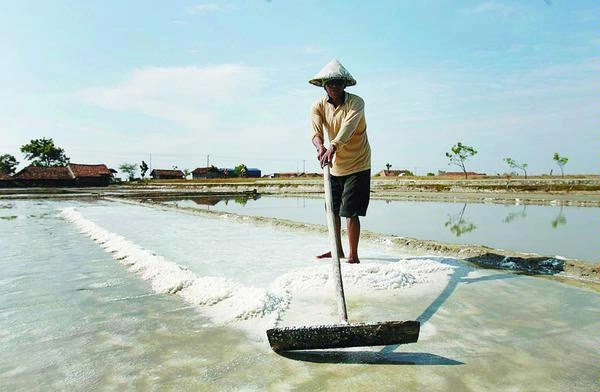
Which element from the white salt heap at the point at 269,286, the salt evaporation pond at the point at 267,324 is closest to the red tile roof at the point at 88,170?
the salt evaporation pond at the point at 267,324

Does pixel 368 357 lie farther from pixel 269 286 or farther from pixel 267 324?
pixel 269 286

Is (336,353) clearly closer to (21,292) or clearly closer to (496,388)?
(496,388)

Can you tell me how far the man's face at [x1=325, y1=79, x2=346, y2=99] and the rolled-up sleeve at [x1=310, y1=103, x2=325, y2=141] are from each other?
0.20 meters

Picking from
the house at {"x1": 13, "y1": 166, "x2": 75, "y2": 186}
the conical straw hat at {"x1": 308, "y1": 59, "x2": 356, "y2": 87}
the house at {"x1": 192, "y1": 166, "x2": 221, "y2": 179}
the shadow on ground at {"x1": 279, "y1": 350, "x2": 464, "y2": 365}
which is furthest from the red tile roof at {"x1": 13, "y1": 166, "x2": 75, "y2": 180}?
the shadow on ground at {"x1": 279, "y1": 350, "x2": 464, "y2": 365}

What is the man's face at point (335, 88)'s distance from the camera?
131 inches

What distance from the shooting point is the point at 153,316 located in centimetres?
237

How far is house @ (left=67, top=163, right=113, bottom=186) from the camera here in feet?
160

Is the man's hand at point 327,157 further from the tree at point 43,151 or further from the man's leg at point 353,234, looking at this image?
the tree at point 43,151

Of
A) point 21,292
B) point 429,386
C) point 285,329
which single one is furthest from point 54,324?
point 429,386

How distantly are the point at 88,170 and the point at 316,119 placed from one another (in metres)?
54.7

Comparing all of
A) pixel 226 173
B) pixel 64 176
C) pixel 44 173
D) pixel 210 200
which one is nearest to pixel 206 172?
pixel 226 173

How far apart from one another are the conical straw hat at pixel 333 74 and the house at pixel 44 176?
52.8 m

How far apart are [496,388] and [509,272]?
2.22 metres

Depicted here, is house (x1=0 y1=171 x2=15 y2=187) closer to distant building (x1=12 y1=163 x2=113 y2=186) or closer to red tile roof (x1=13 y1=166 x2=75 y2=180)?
distant building (x1=12 y1=163 x2=113 y2=186)
